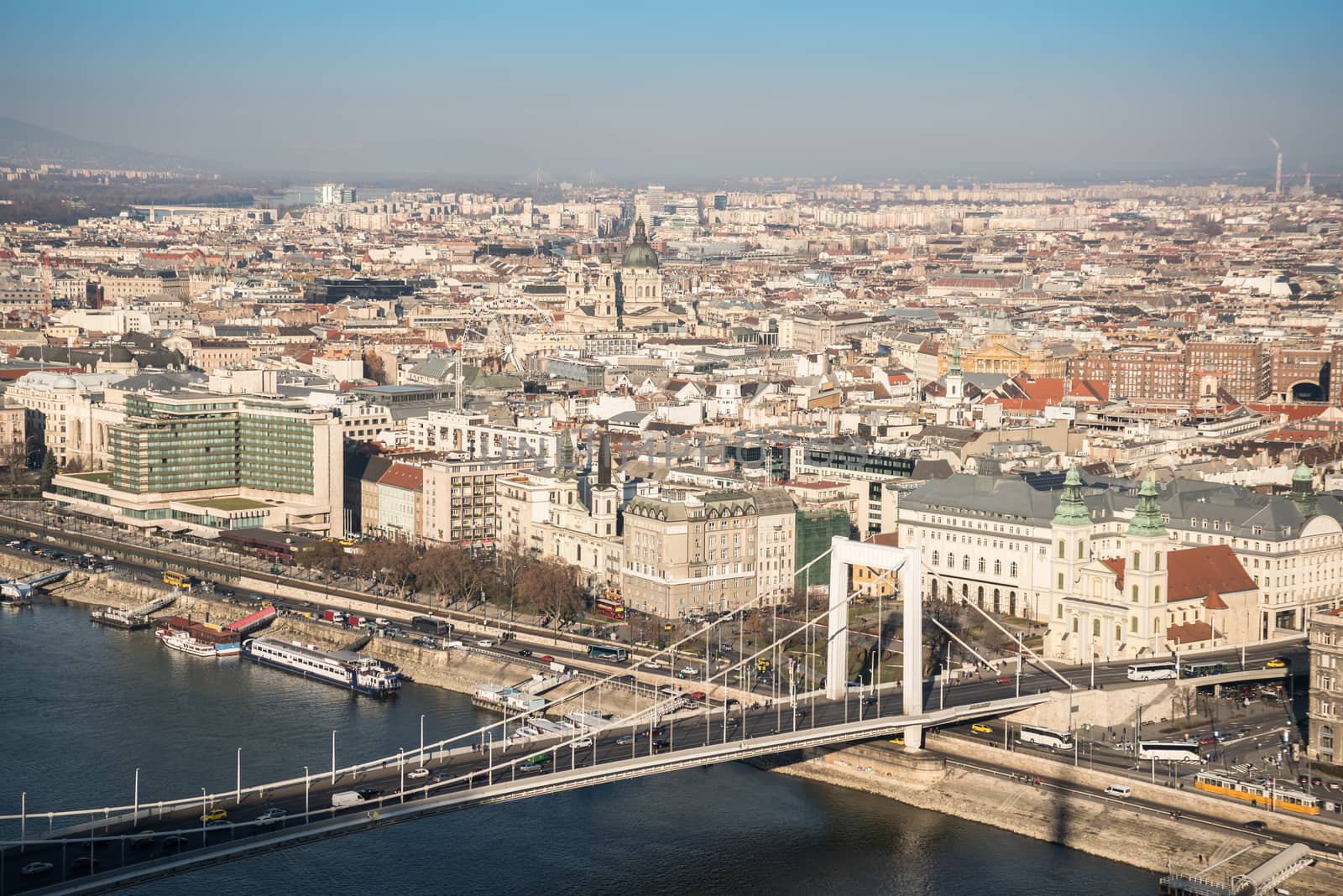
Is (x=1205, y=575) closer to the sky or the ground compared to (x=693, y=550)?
closer to the sky

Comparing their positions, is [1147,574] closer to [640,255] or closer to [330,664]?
[330,664]

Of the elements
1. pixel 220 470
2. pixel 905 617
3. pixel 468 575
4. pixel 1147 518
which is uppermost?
pixel 1147 518

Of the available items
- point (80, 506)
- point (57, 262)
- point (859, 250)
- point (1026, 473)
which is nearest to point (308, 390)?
point (80, 506)

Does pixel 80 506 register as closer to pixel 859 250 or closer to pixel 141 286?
pixel 141 286

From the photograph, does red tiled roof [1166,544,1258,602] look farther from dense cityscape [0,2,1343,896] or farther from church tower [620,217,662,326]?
church tower [620,217,662,326]

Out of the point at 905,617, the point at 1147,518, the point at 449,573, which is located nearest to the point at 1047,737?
the point at 905,617

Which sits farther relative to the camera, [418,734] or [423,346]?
[423,346]
